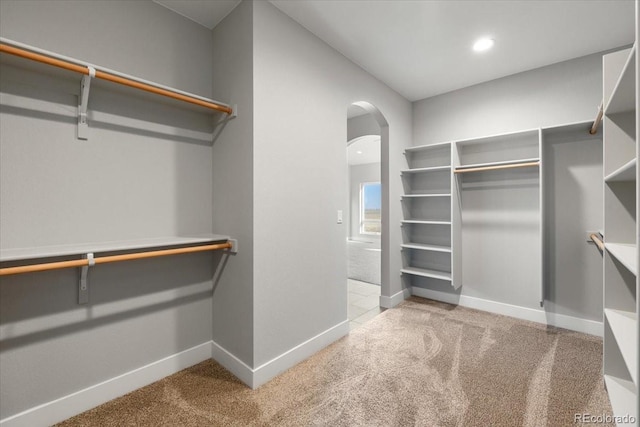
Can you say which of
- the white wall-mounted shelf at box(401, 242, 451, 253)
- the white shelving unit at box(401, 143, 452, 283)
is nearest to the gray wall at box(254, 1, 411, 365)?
the white wall-mounted shelf at box(401, 242, 451, 253)

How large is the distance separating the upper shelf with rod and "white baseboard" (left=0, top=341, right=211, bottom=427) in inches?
60.7

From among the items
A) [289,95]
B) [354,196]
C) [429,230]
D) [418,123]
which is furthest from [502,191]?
[354,196]

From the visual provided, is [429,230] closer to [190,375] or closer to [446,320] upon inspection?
[446,320]

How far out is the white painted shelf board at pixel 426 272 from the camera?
334cm

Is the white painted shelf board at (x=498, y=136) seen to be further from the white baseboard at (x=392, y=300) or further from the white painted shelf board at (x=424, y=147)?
the white baseboard at (x=392, y=300)

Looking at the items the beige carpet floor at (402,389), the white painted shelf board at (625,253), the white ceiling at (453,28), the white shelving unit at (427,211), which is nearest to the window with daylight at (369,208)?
the white shelving unit at (427,211)

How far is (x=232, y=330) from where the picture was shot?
6.84 ft

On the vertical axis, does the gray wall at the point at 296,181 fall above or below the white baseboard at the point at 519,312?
above

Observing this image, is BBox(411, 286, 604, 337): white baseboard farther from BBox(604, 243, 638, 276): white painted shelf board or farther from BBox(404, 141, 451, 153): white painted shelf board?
BBox(404, 141, 451, 153): white painted shelf board

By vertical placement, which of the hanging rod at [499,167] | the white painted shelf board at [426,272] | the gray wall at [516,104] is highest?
the gray wall at [516,104]

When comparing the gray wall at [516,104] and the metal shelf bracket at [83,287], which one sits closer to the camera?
the metal shelf bracket at [83,287]

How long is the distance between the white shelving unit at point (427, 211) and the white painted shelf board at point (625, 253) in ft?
6.20

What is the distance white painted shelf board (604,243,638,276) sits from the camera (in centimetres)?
114

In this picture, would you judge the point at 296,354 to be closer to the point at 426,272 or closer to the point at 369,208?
the point at 426,272
